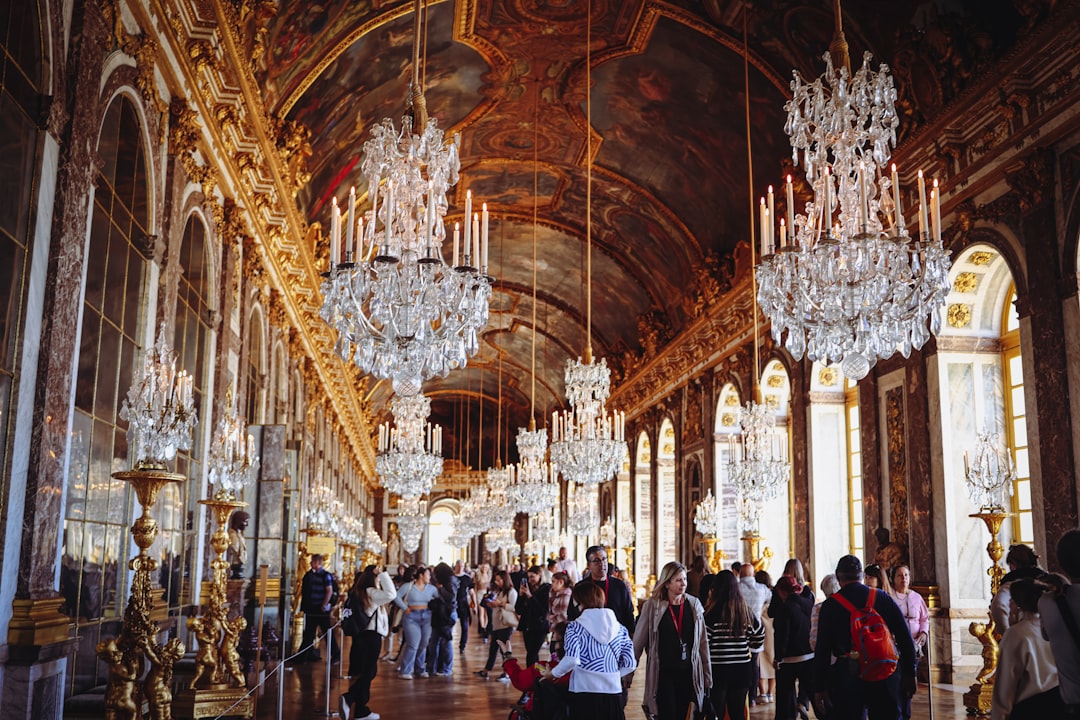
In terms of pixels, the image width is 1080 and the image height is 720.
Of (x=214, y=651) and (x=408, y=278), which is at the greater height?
(x=408, y=278)

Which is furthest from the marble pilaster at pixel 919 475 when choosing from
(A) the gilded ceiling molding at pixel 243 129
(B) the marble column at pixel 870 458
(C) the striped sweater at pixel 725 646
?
(A) the gilded ceiling molding at pixel 243 129

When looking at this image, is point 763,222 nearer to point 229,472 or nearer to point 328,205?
point 229,472

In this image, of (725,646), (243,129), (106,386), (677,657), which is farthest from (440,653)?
(677,657)

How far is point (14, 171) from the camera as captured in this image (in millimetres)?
5812

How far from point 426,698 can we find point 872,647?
5835mm

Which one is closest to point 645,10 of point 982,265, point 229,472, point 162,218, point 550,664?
point 982,265

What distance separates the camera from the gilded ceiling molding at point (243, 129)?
905cm

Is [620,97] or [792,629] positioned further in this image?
[620,97]

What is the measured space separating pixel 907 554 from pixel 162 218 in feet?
31.0

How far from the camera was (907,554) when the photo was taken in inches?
474

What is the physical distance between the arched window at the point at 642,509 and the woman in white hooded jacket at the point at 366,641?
58.6 feet

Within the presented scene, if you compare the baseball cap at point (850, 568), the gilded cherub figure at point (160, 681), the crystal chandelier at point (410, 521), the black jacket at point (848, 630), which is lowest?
the gilded cherub figure at point (160, 681)

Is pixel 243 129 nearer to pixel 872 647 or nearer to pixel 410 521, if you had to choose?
pixel 872 647

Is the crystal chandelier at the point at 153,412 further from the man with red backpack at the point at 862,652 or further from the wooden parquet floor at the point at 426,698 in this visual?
the man with red backpack at the point at 862,652
